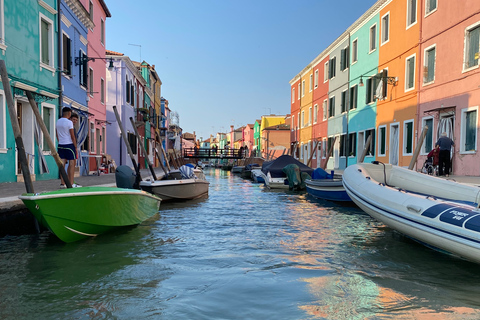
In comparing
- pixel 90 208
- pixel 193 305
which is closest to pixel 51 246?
pixel 90 208

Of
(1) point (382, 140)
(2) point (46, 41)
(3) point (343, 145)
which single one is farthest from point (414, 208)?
(3) point (343, 145)

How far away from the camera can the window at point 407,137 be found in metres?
15.2

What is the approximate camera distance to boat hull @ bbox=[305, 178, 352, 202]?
435 inches

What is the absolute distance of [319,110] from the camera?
27.9m

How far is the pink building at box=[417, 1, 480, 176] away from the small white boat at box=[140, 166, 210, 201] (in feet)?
26.6

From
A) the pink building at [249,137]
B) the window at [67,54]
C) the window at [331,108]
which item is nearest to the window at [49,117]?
the window at [67,54]

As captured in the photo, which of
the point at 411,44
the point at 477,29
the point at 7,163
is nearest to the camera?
the point at 7,163

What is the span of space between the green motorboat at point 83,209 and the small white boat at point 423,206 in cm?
376

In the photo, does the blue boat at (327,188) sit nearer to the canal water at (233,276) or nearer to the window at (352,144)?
the canal water at (233,276)

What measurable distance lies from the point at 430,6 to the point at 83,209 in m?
14.2

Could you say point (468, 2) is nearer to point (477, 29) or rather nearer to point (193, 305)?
point (477, 29)

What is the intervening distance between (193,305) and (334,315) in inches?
45.9

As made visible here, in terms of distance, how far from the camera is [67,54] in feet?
42.2

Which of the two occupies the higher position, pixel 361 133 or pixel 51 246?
pixel 361 133
